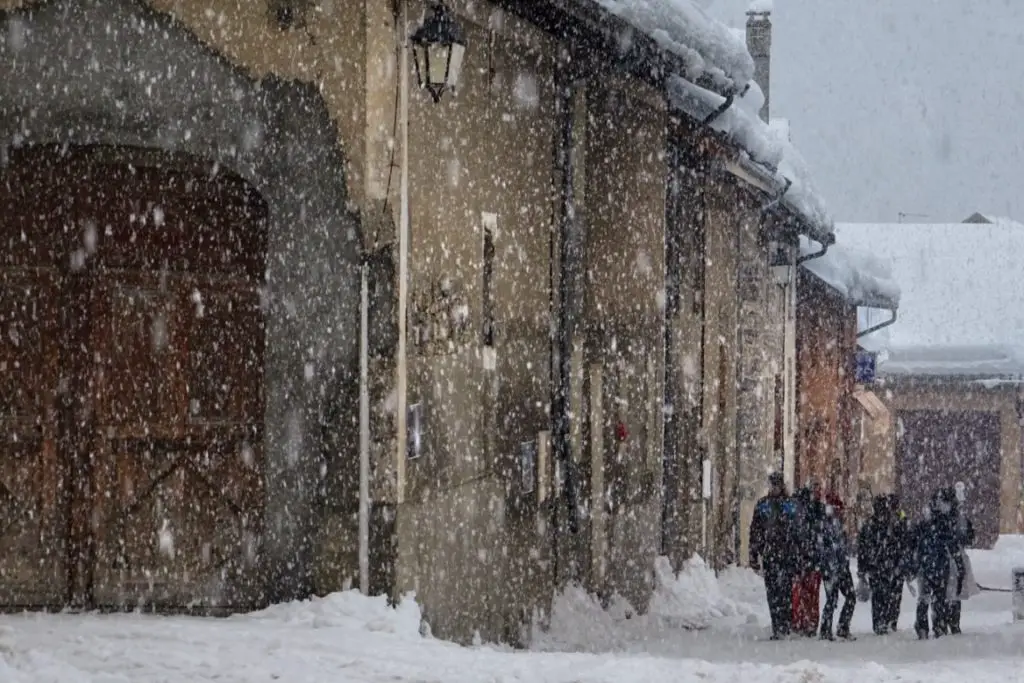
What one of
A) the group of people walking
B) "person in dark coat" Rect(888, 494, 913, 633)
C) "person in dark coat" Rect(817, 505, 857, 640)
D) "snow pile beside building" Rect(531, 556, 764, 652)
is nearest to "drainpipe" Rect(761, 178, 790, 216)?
"snow pile beside building" Rect(531, 556, 764, 652)

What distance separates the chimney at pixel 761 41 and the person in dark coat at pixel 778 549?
17.2 metres

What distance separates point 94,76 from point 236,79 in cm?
86

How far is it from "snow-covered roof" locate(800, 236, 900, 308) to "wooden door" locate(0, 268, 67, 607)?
815 inches

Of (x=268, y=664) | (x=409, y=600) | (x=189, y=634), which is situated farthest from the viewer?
(x=409, y=600)

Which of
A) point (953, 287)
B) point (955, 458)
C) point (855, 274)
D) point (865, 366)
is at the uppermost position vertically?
point (953, 287)

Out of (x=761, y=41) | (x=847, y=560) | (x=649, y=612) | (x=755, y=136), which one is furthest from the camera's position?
(x=761, y=41)

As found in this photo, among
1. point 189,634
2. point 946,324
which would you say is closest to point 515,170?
point 189,634

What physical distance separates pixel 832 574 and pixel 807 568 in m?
0.22

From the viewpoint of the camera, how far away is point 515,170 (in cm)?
1304

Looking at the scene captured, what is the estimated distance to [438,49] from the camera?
397 inches

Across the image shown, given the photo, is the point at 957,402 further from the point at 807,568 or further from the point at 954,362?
the point at 807,568

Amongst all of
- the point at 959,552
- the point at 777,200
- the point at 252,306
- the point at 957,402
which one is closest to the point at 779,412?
the point at 777,200

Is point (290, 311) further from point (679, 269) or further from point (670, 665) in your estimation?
point (679, 269)

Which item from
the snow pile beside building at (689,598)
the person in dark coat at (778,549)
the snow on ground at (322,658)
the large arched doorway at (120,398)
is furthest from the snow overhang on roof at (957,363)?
the large arched doorway at (120,398)
